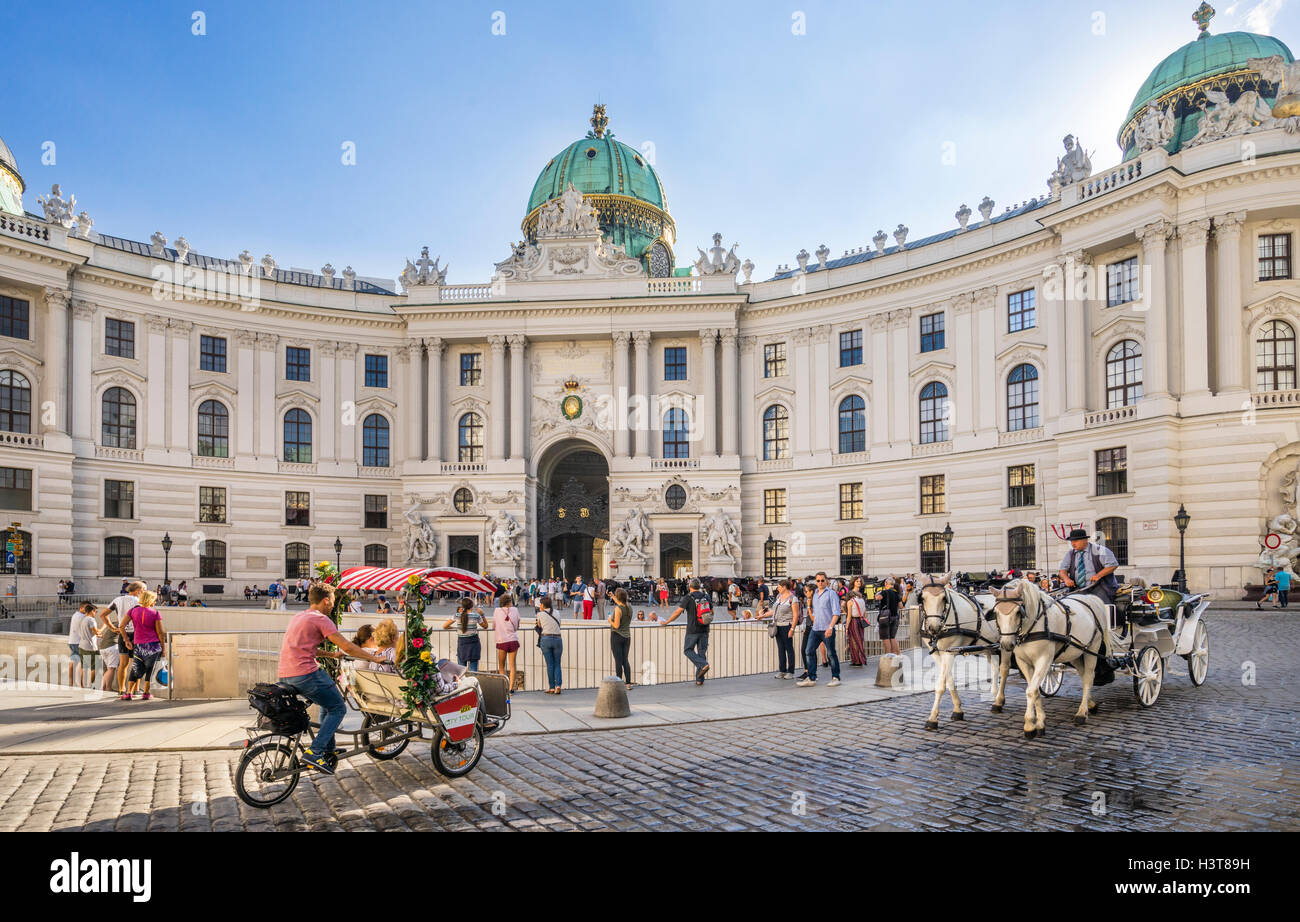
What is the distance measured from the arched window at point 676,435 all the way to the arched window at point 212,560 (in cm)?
2569

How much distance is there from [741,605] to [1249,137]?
93.0 feet

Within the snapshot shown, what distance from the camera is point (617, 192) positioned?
201 feet

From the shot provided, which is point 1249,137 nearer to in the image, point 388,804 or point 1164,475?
point 1164,475

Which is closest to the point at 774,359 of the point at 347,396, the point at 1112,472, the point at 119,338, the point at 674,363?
the point at 674,363

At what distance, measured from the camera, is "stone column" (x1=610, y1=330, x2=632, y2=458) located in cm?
5022

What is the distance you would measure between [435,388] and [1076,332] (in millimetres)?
34960

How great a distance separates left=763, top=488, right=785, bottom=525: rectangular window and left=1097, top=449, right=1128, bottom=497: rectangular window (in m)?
17.3

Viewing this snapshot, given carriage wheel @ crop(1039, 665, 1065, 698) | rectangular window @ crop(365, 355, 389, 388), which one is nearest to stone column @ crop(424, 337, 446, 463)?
rectangular window @ crop(365, 355, 389, 388)

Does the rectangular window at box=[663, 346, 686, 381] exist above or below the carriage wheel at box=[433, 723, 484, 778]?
above

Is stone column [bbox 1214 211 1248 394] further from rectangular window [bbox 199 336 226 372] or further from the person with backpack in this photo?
rectangular window [bbox 199 336 226 372]

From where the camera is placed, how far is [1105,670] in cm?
1242

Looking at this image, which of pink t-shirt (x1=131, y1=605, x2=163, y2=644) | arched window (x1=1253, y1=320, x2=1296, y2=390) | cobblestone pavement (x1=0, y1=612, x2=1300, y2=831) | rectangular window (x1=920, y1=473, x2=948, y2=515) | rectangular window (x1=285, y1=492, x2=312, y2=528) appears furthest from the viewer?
rectangular window (x1=285, y1=492, x2=312, y2=528)

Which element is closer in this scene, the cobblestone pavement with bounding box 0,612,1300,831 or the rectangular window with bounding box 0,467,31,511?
Answer: the cobblestone pavement with bounding box 0,612,1300,831

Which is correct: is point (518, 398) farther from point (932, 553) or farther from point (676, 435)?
point (932, 553)
